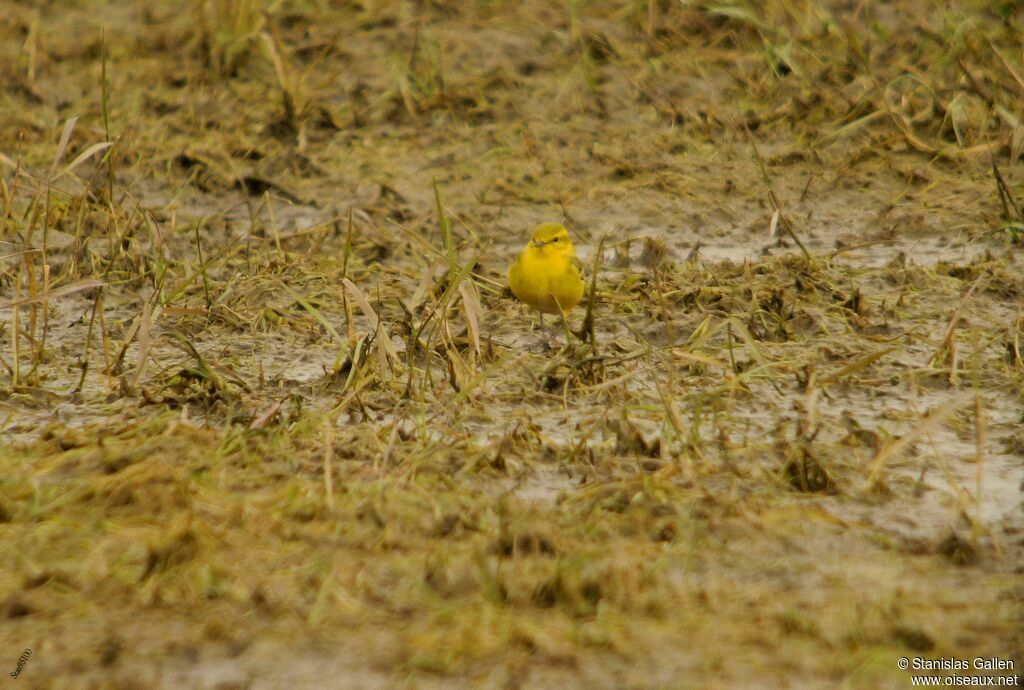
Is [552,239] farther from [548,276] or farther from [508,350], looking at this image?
[508,350]

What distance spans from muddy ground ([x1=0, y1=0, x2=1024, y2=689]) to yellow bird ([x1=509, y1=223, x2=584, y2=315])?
186mm

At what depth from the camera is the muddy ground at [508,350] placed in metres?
3.04

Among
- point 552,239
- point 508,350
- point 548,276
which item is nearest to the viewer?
point 508,350

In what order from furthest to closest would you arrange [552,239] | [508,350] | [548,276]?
[552,239] < [548,276] < [508,350]

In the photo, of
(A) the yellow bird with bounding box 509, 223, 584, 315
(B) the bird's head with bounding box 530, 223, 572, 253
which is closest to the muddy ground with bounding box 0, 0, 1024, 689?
(A) the yellow bird with bounding box 509, 223, 584, 315

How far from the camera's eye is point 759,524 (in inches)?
138

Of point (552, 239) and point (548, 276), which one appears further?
point (552, 239)

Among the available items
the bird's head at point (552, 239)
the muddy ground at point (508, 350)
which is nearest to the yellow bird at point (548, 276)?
the bird's head at point (552, 239)

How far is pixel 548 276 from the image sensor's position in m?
5.24

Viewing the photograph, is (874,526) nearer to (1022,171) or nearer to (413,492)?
(413,492)

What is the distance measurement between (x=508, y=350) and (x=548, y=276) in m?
0.39

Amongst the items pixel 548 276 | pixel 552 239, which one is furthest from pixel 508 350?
pixel 552 239

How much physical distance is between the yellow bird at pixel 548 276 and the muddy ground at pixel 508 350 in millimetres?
186

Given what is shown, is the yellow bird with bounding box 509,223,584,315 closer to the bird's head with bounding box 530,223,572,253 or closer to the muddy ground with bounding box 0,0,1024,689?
the bird's head with bounding box 530,223,572,253
